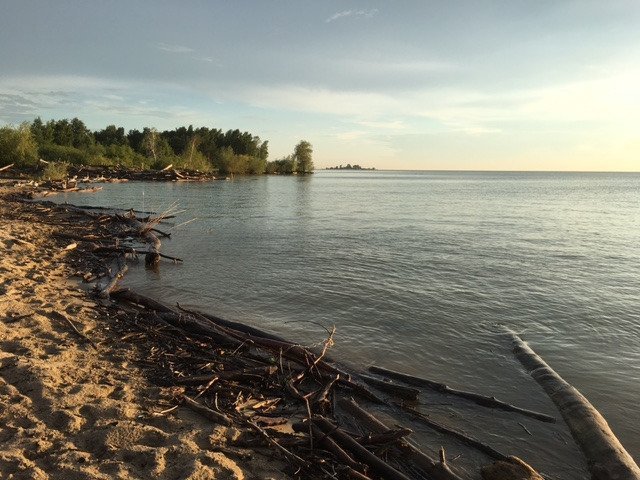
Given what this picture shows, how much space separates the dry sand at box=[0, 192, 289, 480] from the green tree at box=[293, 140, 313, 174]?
137m

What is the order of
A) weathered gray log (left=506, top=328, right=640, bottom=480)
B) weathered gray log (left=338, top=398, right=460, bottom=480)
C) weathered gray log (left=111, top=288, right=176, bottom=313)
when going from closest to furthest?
weathered gray log (left=338, top=398, right=460, bottom=480), weathered gray log (left=506, top=328, right=640, bottom=480), weathered gray log (left=111, top=288, right=176, bottom=313)

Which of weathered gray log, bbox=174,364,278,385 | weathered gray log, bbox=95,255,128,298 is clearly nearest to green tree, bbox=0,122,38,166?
weathered gray log, bbox=95,255,128,298

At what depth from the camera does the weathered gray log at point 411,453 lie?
4750 mm

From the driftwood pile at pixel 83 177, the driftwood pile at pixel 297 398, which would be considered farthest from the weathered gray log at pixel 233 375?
the driftwood pile at pixel 83 177

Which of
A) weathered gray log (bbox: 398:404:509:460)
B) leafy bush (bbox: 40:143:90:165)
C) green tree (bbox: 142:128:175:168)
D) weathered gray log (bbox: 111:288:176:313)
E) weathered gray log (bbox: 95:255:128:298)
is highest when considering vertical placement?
green tree (bbox: 142:128:175:168)

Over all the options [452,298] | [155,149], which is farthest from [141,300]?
[155,149]

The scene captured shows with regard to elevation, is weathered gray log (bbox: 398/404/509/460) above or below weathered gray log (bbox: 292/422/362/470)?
below

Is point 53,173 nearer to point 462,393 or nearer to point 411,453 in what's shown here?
point 462,393

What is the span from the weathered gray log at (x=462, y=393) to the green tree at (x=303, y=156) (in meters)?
137

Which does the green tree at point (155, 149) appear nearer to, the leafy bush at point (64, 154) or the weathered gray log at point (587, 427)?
the leafy bush at point (64, 154)

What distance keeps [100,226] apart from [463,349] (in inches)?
716

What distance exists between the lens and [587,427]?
6.29m

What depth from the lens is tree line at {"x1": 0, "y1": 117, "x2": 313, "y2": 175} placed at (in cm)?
6344

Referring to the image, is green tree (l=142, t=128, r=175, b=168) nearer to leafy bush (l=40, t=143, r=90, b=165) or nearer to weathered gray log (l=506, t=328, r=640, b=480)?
leafy bush (l=40, t=143, r=90, b=165)
